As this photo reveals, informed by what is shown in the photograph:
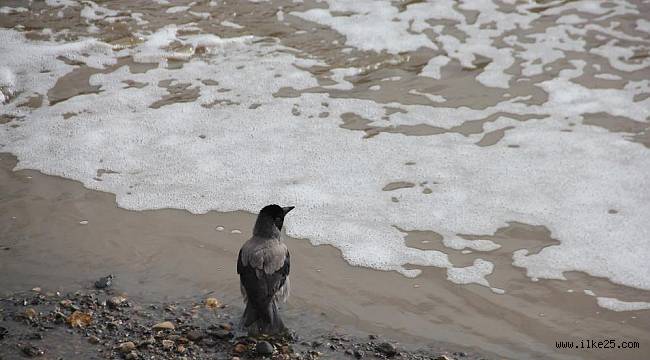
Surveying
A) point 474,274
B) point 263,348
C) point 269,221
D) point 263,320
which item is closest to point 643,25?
point 474,274

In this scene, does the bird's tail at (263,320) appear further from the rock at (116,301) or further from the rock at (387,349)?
the rock at (116,301)

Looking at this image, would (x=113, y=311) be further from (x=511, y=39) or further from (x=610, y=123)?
(x=511, y=39)

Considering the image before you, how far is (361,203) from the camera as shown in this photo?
639 cm

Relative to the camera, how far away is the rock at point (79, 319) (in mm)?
4375

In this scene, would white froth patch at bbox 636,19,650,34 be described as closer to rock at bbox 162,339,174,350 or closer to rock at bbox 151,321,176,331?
rock at bbox 151,321,176,331

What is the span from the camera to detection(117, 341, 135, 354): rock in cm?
418

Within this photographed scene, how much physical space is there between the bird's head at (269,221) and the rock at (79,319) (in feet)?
4.11

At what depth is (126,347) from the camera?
4.19 m

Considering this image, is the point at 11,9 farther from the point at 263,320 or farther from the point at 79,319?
the point at 263,320

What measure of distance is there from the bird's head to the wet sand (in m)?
0.48


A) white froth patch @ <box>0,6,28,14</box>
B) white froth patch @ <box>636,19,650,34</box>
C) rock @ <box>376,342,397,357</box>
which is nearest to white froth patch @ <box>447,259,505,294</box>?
rock @ <box>376,342,397,357</box>

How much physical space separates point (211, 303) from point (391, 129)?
3601 mm

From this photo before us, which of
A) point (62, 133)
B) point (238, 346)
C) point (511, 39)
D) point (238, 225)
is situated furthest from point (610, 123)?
point (62, 133)

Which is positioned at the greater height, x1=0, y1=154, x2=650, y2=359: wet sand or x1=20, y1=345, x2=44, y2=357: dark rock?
x1=20, y1=345, x2=44, y2=357: dark rock
